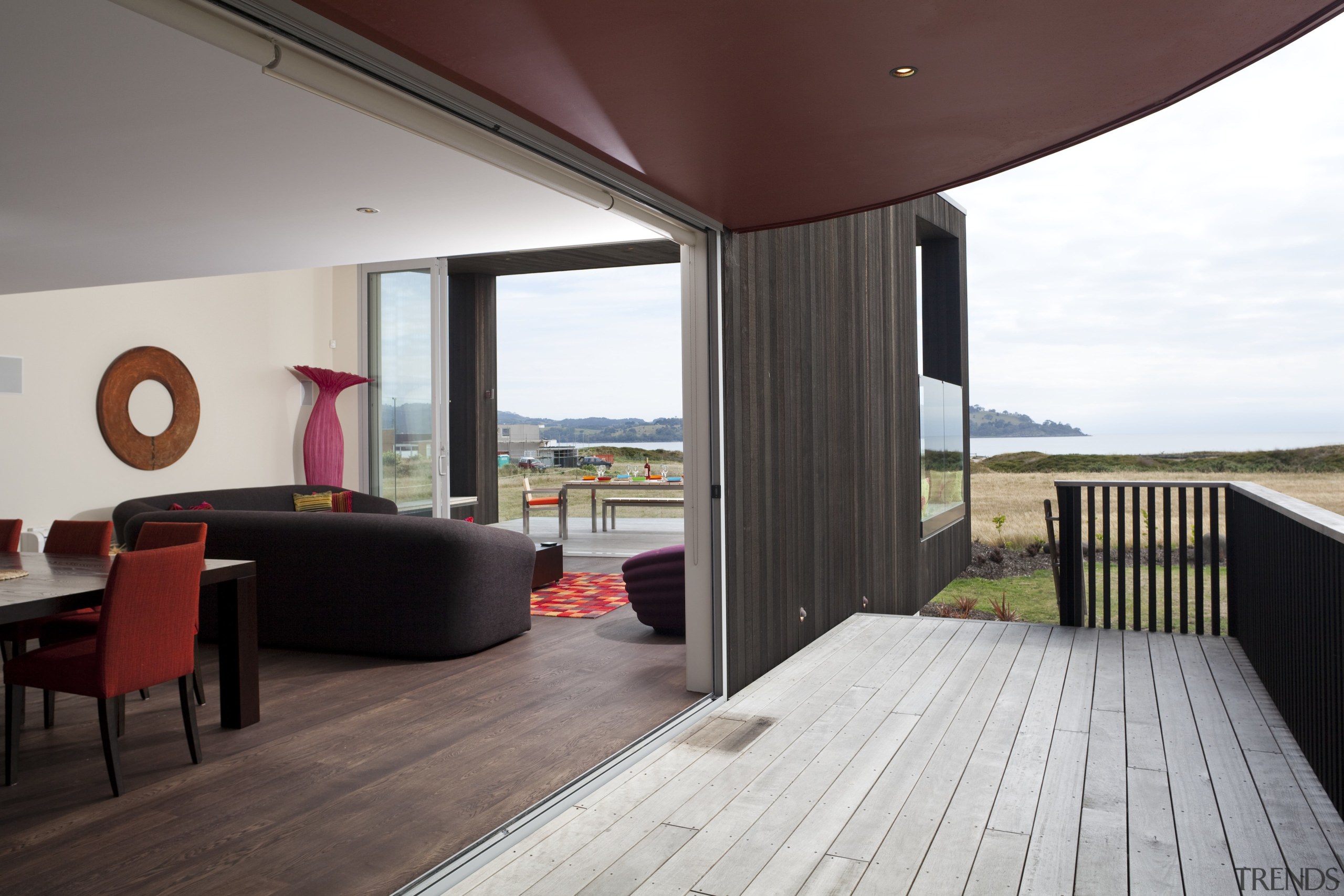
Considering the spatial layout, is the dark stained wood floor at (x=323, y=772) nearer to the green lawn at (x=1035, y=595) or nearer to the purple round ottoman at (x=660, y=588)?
the purple round ottoman at (x=660, y=588)

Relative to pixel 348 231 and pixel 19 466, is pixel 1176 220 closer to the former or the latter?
pixel 348 231

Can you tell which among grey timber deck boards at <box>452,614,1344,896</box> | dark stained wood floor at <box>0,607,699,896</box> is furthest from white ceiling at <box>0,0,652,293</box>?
grey timber deck boards at <box>452,614,1344,896</box>

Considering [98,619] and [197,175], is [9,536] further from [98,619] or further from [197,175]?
[197,175]

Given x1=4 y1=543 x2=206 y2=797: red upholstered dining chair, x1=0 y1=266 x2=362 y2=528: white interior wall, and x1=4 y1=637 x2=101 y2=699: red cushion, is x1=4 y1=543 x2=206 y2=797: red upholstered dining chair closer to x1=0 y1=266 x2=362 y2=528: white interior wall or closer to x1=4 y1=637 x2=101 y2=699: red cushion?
x1=4 y1=637 x2=101 y2=699: red cushion

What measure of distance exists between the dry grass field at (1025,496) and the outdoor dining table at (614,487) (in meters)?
4.56

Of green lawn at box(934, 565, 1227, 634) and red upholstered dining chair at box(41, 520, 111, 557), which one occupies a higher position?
red upholstered dining chair at box(41, 520, 111, 557)

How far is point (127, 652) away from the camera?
294cm

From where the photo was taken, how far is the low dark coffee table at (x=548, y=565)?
6.70m

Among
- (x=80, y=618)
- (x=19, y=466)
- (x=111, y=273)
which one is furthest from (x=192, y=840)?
(x=19, y=466)

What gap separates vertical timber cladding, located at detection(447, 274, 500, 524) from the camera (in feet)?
33.0

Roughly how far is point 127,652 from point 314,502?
16.7ft

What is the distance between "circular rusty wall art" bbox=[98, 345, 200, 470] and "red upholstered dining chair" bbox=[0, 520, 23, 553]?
99.9 inches

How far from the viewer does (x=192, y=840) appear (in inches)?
101

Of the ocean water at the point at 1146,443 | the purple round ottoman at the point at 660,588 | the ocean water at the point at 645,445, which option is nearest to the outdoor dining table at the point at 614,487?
the ocean water at the point at 645,445
